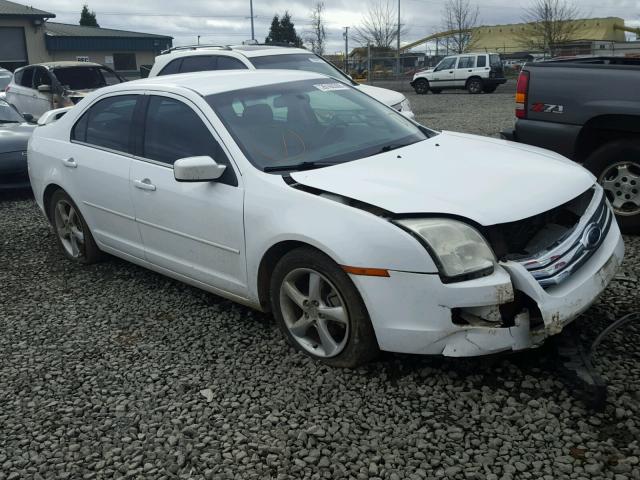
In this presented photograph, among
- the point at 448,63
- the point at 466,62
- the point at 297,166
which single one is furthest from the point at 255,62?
the point at 448,63

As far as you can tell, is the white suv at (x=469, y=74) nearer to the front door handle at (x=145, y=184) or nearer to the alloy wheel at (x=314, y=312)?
the front door handle at (x=145, y=184)

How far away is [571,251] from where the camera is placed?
3199mm

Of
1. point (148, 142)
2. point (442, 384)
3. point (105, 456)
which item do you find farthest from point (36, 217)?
point (442, 384)

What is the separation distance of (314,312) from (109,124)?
240 centimetres

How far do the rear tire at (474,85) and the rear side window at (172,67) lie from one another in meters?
17.9

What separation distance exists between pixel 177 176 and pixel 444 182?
149cm

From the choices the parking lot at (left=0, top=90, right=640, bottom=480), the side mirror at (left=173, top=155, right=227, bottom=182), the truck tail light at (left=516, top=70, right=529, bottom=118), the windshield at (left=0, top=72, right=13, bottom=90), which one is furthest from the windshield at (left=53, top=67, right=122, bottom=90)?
the side mirror at (left=173, top=155, right=227, bottom=182)

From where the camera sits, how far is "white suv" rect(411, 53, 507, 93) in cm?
2530

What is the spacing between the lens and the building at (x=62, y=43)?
4031 cm

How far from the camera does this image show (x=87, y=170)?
4879mm

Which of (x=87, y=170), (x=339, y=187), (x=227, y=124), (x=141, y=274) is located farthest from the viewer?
(x=141, y=274)

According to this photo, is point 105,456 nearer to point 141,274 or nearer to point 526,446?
point 526,446

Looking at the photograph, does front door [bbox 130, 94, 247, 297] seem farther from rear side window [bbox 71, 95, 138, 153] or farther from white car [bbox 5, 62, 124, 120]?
white car [bbox 5, 62, 124, 120]

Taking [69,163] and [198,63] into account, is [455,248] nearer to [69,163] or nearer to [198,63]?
[69,163]
